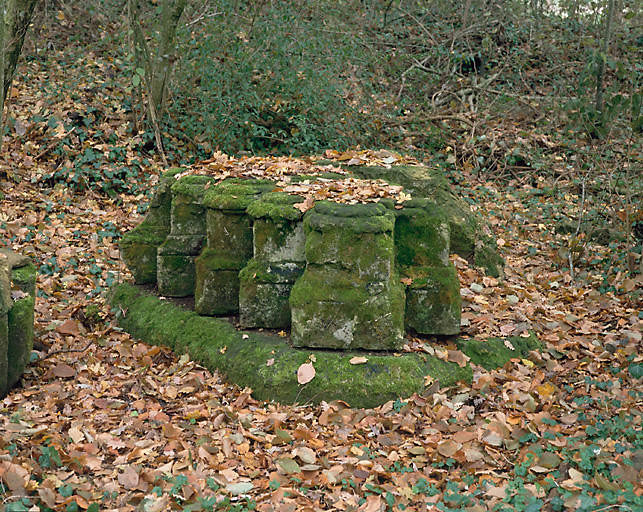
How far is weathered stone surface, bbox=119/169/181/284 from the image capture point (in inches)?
233

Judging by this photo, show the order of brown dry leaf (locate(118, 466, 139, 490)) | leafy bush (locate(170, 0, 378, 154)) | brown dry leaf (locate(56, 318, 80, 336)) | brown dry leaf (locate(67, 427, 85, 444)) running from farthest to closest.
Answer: leafy bush (locate(170, 0, 378, 154)) → brown dry leaf (locate(56, 318, 80, 336)) → brown dry leaf (locate(67, 427, 85, 444)) → brown dry leaf (locate(118, 466, 139, 490))

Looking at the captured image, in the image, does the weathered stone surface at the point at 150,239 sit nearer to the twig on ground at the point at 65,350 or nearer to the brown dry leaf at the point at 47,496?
the twig on ground at the point at 65,350

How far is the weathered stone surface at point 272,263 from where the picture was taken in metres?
4.60

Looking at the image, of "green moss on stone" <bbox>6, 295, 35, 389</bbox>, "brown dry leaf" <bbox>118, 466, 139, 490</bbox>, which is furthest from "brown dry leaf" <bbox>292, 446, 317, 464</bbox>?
"green moss on stone" <bbox>6, 295, 35, 389</bbox>

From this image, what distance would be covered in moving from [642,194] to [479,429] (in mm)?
5120

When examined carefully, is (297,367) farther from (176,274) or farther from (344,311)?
(176,274)

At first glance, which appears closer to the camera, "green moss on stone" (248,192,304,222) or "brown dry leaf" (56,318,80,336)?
"green moss on stone" (248,192,304,222)

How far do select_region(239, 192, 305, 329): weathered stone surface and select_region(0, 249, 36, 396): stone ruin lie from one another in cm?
144

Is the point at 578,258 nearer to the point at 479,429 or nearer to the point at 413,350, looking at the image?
the point at 413,350

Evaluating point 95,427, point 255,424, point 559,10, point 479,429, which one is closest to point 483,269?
point 479,429

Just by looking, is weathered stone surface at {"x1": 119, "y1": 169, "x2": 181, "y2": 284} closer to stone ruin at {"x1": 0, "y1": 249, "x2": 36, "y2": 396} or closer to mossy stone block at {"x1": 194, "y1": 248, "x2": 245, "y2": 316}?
mossy stone block at {"x1": 194, "y1": 248, "x2": 245, "y2": 316}

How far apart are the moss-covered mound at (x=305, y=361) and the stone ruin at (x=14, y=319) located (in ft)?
3.55

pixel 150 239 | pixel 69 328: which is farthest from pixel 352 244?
pixel 69 328

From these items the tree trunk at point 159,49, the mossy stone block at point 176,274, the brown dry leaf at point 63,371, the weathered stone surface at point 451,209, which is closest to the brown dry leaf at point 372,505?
the brown dry leaf at point 63,371
